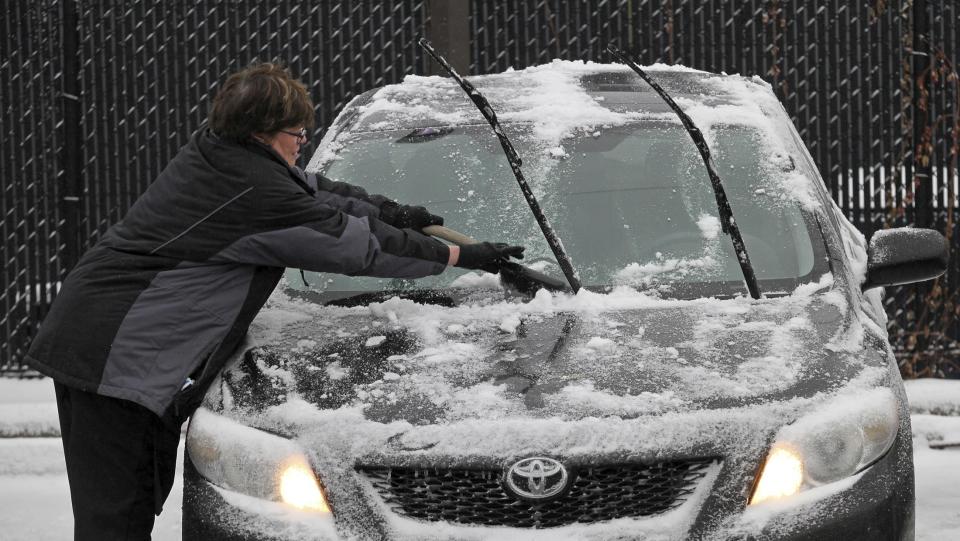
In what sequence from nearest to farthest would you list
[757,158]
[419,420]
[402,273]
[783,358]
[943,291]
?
[419,420] < [783,358] < [402,273] < [757,158] < [943,291]

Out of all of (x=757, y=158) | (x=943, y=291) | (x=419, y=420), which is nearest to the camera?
(x=419, y=420)

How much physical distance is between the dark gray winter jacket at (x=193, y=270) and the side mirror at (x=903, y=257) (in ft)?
4.22

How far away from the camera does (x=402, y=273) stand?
333 cm

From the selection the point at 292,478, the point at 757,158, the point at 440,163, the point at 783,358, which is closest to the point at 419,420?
the point at 292,478

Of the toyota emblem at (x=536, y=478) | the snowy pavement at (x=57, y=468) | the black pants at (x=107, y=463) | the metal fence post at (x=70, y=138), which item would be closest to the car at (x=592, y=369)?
the toyota emblem at (x=536, y=478)

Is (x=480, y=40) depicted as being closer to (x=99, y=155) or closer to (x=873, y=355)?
(x=99, y=155)

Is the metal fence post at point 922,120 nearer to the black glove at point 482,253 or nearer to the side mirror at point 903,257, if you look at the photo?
the side mirror at point 903,257

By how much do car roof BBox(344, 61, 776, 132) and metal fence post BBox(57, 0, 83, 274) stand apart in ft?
11.8

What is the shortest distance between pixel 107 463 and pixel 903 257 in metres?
2.21

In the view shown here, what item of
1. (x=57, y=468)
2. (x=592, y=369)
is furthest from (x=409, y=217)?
(x=57, y=468)

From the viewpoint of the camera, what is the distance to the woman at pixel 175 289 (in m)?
3.15

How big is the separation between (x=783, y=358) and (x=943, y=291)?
16.4ft

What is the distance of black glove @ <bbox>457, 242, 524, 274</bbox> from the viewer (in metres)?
3.34

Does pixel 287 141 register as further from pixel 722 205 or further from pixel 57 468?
pixel 57 468
